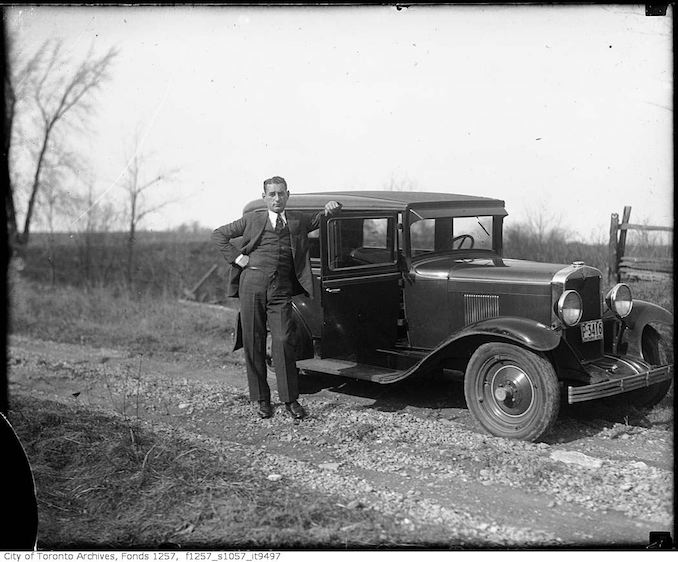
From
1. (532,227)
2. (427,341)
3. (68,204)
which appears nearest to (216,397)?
(427,341)

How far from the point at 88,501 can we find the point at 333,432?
Result: 6.04ft

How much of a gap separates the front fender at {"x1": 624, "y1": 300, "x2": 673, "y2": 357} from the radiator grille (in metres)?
1.25

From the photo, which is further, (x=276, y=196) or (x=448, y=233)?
(x=448, y=233)

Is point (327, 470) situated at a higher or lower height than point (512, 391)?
lower

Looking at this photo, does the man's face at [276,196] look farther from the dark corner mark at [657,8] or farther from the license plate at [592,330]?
the dark corner mark at [657,8]

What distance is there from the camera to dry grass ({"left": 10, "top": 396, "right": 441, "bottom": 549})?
3229 mm

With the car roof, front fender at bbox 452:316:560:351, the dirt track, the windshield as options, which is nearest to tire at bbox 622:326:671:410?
the dirt track

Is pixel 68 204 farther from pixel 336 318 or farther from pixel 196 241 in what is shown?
pixel 336 318

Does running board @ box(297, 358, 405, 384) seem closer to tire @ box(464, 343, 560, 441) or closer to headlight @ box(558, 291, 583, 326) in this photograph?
tire @ box(464, 343, 560, 441)

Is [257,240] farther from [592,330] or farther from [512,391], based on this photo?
[592,330]

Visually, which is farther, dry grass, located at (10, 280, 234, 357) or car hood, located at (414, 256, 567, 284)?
dry grass, located at (10, 280, 234, 357)

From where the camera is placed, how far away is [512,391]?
15.4 ft

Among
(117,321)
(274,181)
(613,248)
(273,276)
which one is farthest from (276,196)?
(117,321)

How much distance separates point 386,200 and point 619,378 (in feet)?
7.68
